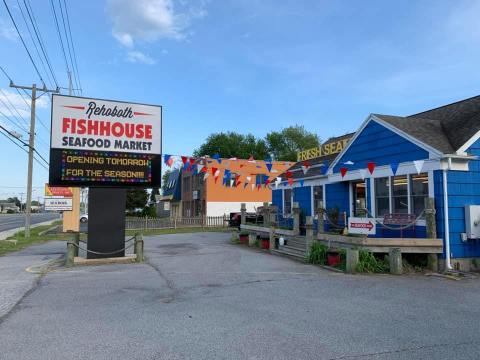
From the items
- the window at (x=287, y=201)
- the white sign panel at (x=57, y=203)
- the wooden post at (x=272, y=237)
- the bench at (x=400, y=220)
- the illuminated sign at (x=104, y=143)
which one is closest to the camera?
the bench at (x=400, y=220)

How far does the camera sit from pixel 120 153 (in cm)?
1352

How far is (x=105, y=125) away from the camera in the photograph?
13445mm

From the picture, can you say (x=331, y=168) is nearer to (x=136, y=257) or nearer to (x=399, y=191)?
(x=399, y=191)

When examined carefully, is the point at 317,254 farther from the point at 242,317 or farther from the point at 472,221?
the point at 242,317

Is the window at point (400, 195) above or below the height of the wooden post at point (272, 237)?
above

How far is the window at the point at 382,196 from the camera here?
1312 cm

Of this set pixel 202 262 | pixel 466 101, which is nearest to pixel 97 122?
pixel 202 262

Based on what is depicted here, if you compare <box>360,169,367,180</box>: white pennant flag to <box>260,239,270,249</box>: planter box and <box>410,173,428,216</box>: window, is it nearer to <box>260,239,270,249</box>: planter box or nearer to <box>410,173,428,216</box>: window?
<box>410,173,428,216</box>: window

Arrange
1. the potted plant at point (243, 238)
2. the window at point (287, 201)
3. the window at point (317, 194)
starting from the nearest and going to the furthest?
1. the window at point (317, 194)
2. the potted plant at point (243, 238)
3. the window at point (287, 201)

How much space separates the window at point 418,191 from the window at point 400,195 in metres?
0.24

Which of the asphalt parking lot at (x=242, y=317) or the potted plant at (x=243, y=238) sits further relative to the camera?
the potted plant at (x=243, y=238)

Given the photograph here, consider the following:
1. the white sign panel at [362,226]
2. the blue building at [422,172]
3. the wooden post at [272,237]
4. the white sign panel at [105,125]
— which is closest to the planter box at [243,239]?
the wooden post at [272,237]

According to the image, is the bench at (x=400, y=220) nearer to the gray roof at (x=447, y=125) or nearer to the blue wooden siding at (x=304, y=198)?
the gray roof at (x=447, y=125)

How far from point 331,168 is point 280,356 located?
12.2 m
